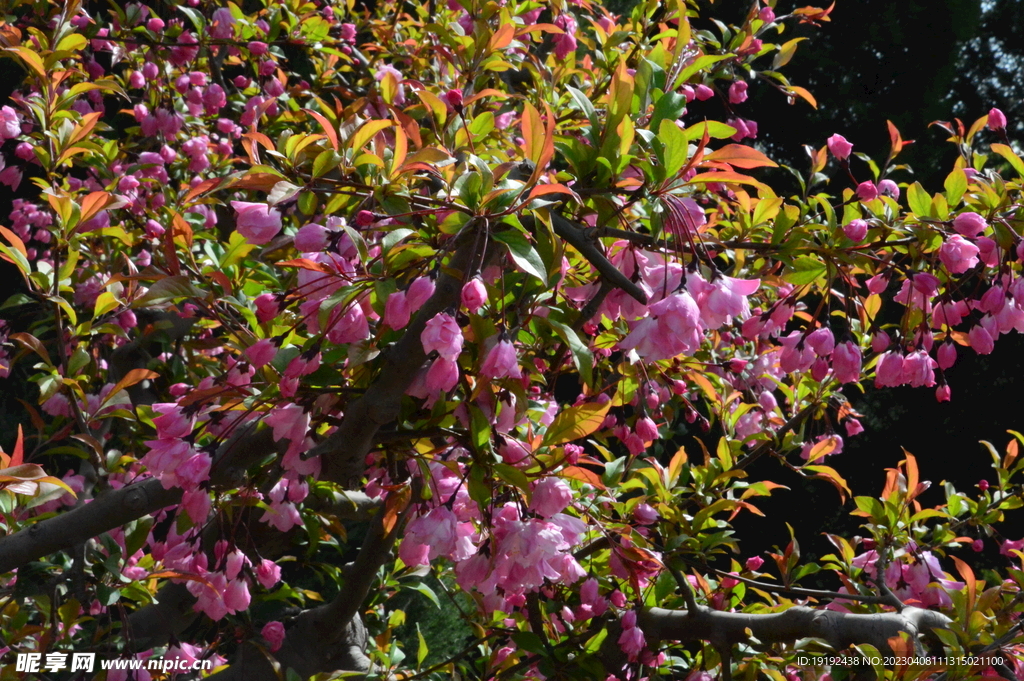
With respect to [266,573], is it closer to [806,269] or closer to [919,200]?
[806,269]

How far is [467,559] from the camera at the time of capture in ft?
3.45

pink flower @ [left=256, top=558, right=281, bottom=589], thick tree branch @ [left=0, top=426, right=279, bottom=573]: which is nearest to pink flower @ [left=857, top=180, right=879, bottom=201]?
thick tree branch @ [left=0, top=426, right=279, bottom=573]

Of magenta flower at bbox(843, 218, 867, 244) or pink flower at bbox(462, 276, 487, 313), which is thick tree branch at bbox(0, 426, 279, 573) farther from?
magenta flower at bbox(843, 218, 867, 244)

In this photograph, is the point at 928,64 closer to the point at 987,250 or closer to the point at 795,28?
the point at 795,28

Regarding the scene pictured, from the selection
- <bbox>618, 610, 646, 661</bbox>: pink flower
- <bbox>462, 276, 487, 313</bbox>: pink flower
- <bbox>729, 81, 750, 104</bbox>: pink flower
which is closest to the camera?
<bbox>462, 276, 487, 313</bbox>: pink flower

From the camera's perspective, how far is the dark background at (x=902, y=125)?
392 centimetres

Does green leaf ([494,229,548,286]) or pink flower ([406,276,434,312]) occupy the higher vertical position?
→ green leaf ([494,229,548,286])

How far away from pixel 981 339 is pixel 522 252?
76cm

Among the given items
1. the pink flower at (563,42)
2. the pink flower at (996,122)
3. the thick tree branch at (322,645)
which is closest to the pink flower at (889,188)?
the pink flower at (996,122)

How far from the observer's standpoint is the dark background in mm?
3916

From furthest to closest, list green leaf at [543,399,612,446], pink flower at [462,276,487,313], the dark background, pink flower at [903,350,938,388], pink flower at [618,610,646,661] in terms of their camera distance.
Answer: the dark background → pink flower at [618,610,646,661] → pink flower at [903,350,938,388] → green leaf at [543,399,612,446] → pink flower at [462,276,487,313]

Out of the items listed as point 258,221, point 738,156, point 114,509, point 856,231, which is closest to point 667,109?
point 738,156

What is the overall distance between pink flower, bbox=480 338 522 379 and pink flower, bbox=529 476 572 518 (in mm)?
214

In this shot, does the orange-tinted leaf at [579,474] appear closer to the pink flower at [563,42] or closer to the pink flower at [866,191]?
the pink flower at [866,191]
